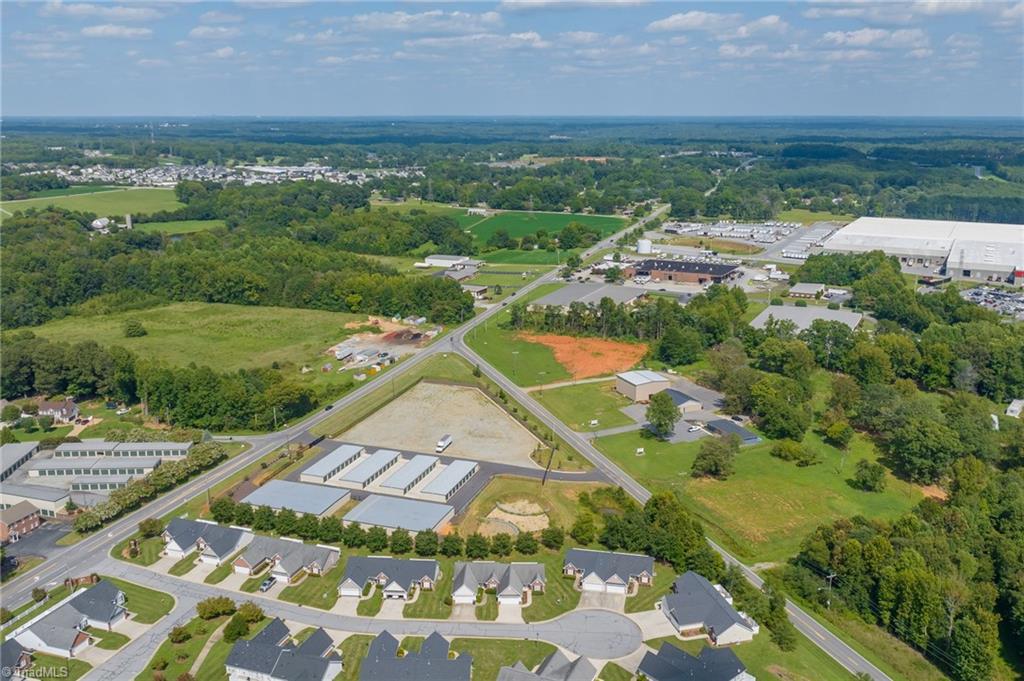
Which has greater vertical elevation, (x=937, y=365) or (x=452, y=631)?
(x=937, y=365)

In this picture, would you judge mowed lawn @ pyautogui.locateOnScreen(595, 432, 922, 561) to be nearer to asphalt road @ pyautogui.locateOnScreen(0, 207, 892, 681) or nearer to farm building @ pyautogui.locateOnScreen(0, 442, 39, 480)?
asphalt road @ pyautogui.locateOnScreen(0, 207, 892, 681)

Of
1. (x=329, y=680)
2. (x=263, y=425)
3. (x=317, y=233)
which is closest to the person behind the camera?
(x=329, y=680)

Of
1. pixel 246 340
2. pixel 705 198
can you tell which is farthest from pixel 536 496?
pixel 705 198

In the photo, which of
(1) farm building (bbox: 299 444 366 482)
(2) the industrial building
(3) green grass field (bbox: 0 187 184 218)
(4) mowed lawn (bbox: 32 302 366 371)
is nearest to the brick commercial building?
(2) the industrial building

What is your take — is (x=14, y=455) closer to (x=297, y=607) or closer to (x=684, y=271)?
(x=297, y=607)

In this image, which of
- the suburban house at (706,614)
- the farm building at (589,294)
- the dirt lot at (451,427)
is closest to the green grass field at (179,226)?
the farm building at (589,294)

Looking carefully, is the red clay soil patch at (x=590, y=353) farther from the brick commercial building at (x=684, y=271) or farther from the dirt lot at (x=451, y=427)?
the brick commercial building at (x=684, y=271)

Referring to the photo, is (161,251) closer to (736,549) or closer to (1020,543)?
(736,549)
